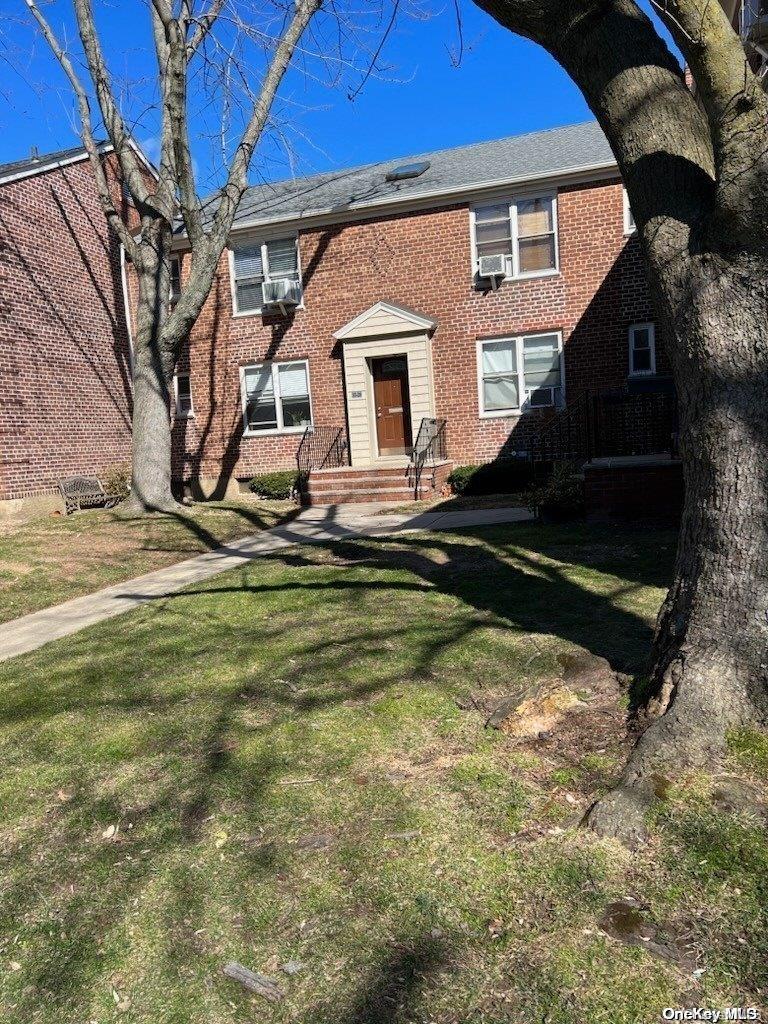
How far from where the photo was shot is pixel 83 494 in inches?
591

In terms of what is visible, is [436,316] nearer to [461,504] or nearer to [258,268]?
[258,268]

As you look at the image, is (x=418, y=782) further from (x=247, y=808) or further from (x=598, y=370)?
(x=598, y=370)

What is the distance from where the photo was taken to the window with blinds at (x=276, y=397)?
17.3 metres

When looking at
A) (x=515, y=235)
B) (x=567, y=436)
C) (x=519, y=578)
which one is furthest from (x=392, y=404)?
(x=519, y=578)

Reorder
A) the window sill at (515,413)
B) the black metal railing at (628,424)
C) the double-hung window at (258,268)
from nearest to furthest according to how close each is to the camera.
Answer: the black metal railing at (628,424), the window sill at (515,413), the double-hung window at (258,268)

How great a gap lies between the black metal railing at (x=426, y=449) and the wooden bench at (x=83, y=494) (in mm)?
6363

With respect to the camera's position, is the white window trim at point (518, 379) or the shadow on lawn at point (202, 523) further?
the white window trim at point (518, 379)

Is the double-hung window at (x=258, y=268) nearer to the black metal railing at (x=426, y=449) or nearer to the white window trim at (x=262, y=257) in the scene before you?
the white window trim at (x=262, y=257)

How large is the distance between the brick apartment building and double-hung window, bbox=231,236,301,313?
0.11ft

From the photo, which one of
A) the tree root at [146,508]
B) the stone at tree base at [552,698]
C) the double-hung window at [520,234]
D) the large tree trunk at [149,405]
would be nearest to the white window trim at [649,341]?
the double-hung window at [520,234]

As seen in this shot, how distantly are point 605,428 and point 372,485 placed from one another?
4.89 m

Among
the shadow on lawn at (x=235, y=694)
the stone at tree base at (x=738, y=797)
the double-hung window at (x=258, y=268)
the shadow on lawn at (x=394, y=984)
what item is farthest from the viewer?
the double-hung window at (x=258, y=268)

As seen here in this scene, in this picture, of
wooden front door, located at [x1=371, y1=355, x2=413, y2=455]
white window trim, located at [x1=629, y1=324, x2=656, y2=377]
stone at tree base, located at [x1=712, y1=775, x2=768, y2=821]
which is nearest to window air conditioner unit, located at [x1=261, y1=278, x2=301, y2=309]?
wooden front door, located at [x1=371, y1=355, x2=413, y2=455]

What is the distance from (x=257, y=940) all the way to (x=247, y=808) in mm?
816
